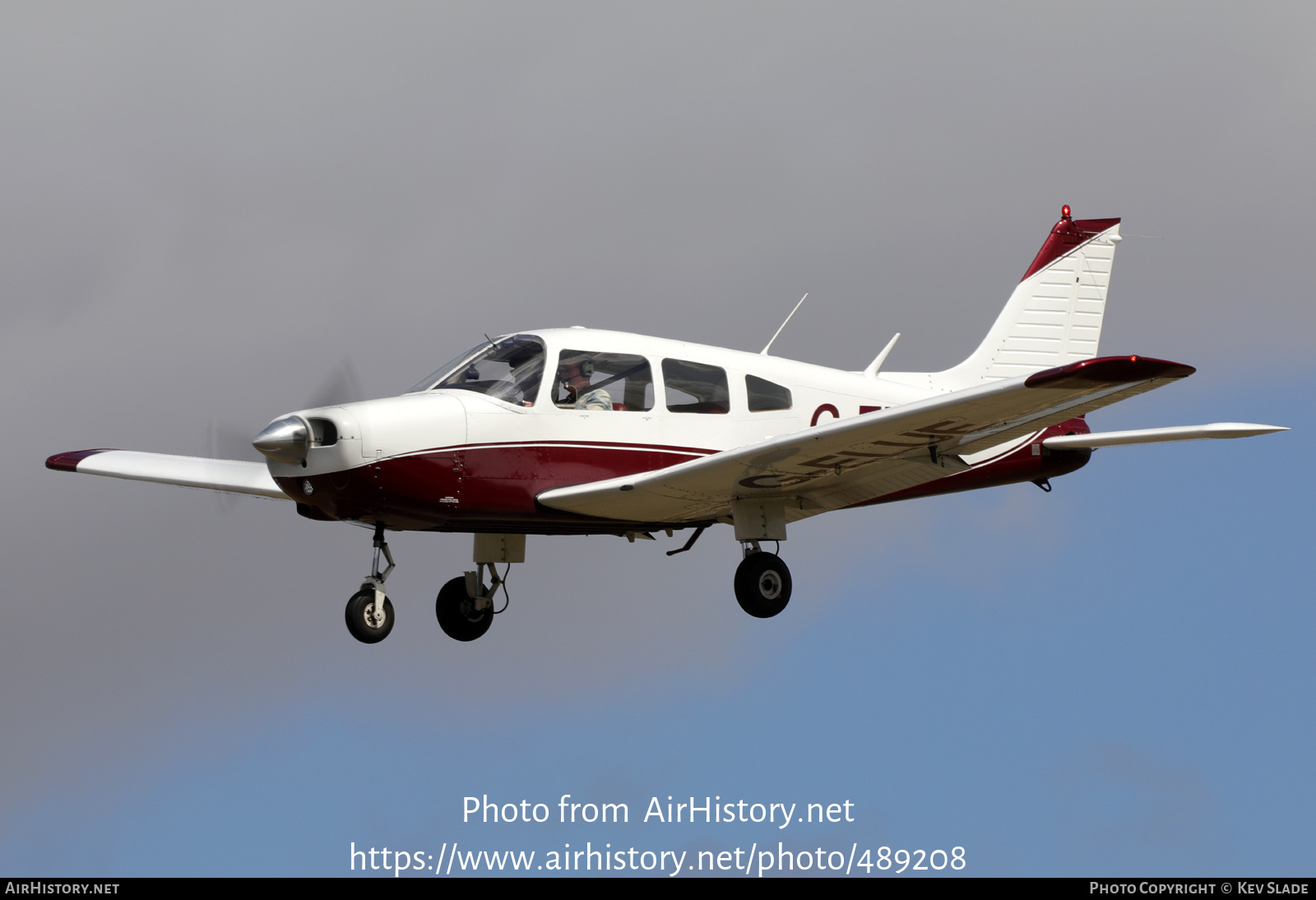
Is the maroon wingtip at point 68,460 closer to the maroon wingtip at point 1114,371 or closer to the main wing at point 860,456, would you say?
the main wing at point 860,456

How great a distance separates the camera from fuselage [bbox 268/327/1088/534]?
13445 mm

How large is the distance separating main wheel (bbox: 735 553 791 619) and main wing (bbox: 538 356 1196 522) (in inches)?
26.3

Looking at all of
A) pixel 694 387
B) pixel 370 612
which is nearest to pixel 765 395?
pixel 694 387

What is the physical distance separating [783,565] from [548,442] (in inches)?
108

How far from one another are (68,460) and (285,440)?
6058 mm

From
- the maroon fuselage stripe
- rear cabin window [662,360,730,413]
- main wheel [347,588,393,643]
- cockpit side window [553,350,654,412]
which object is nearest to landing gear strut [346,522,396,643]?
main wheel [347,588,393,643]

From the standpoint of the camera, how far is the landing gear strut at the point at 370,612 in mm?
13609

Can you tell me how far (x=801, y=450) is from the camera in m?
13.5

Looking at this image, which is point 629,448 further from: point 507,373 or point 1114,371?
point 1114,371

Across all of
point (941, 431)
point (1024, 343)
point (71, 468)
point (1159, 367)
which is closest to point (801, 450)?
point (941, 431)

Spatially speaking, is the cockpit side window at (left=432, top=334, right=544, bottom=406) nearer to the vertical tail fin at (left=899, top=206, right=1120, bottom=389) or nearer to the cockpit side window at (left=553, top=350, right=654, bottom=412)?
the cockpit side window at (left=553, top=350, right=654, bottom=412)

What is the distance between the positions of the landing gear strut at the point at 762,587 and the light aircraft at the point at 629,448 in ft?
0.06

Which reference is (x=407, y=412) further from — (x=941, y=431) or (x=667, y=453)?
(x=941, y=431)

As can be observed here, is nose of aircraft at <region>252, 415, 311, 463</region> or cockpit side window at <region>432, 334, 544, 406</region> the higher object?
cockpit side window at <region>432, 334, 544, 406</region>
